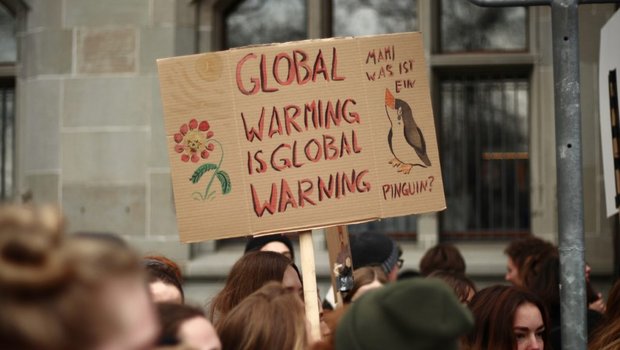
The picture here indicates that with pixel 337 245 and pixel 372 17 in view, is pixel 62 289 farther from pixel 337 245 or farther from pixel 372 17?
pixel 372 17

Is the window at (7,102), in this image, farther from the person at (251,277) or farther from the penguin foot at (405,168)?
the penguin foot at (405,168)

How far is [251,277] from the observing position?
439 cm

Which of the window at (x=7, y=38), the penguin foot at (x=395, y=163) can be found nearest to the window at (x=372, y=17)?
the window at (x=7, y=38)

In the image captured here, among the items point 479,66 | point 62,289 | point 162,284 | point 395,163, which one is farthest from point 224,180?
point 479,66

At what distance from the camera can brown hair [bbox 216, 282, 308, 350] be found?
3088 mm

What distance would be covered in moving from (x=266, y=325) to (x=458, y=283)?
2056 mm

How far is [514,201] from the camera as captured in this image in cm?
810

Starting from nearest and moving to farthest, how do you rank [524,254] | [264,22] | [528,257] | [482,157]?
1. [528,257]
2. [524,254]
3. [482,157]
4. [264,22]

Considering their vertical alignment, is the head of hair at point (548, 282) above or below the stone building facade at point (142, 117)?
below

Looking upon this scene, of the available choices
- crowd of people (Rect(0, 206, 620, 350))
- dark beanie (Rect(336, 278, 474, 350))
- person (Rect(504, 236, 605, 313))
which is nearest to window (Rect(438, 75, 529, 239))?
person (Rect(504, 236, 605, 313))

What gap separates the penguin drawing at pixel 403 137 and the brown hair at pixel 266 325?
96 centimetres

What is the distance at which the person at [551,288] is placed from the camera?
16.4 ft

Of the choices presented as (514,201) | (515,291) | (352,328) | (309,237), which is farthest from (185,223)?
(514,201)

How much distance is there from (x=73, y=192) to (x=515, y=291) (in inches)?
180
